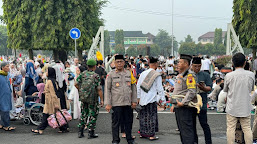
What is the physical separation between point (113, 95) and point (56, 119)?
78.4 inches

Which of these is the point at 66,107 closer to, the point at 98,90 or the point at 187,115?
the point at 98,90

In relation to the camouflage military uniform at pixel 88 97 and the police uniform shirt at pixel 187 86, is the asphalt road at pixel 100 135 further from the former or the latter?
the police uniform shirt at pixel 187 86

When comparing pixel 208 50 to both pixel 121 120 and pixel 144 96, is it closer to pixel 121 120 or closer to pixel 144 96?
pixel 144 96

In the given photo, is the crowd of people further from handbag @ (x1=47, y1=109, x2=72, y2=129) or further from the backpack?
handbag @ (x1=47, y1=109, x2=72, y2=129)

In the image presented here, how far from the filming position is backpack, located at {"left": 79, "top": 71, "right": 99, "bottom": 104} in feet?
25.2

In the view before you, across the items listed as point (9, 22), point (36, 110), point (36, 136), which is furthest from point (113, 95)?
point (9, 22)

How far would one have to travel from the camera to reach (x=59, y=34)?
2939 cm

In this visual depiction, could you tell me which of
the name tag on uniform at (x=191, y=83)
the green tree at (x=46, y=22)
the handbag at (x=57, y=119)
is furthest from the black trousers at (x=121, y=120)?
the green tree at (x=46, y=22)

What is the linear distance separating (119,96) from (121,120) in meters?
0.58

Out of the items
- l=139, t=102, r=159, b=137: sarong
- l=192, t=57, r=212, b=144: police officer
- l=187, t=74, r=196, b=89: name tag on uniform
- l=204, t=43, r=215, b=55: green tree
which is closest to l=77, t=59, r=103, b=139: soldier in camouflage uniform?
l=139, t=102, r=159, b=137: sarong

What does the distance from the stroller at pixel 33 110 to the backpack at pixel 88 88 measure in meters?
2.02

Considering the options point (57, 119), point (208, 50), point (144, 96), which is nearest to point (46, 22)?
point (57, 119)

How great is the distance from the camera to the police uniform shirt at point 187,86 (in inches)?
221

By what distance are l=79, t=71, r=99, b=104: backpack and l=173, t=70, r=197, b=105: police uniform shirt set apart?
2485 mm
